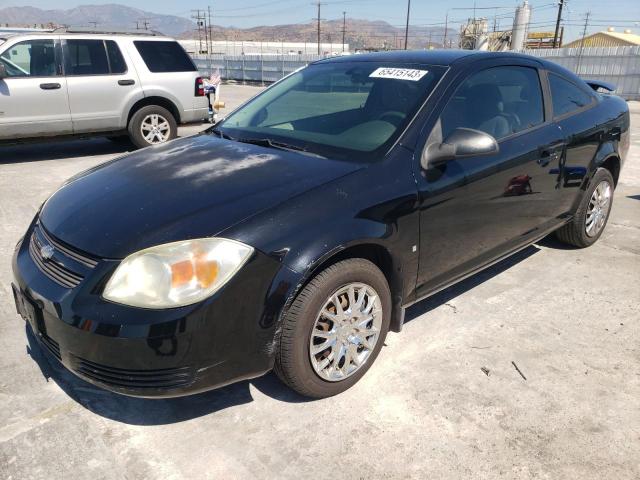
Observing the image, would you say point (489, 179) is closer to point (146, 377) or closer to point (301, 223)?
point (301, 223)

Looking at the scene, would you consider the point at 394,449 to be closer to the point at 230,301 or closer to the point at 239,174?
the point at 230,301

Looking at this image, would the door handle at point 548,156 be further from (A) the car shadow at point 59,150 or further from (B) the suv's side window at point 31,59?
(A) the car shadow at point 59,150

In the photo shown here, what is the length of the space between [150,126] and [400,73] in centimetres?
635

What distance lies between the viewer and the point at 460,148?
2.75m

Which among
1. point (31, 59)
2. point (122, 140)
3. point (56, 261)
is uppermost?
point (31, 59)

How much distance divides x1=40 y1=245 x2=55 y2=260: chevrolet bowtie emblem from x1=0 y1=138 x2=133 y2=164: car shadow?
6.47m

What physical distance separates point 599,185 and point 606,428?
8.65 feet

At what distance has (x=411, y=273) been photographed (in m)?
2.81

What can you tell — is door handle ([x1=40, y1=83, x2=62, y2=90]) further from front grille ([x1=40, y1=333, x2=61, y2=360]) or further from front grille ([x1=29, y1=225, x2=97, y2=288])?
front grille ([x1=40, y1=333, x2=61, y2=360])

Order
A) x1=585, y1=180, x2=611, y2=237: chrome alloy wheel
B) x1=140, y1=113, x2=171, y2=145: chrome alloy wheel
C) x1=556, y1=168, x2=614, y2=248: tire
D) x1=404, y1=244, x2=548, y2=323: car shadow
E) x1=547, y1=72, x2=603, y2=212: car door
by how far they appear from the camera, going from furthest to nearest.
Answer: x1=140, y1=113, x2=171, y2=145: chrome alloy wheel → x1=585, y1=180, x2=611, y2=237: chrome alloy wheel → x1=556, y1=168, x2=614, y2=248: tire → x1=547, y1=72, x2=603, y2=212: car door → x1=404, y1=244, x2=548, y2=323: car shadow

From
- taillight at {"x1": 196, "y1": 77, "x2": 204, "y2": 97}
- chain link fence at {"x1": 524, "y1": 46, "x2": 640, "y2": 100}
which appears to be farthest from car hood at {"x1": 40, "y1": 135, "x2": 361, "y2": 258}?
chain link fence at {"x1": 524, "y1": 46, "x2": 640, "y2": 100}

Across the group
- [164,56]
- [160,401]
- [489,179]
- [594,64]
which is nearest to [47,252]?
[160,401]

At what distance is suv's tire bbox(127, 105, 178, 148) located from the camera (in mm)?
8422

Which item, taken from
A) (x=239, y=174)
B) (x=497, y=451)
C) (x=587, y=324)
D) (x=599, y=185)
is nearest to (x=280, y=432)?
(x=497, y=451)
